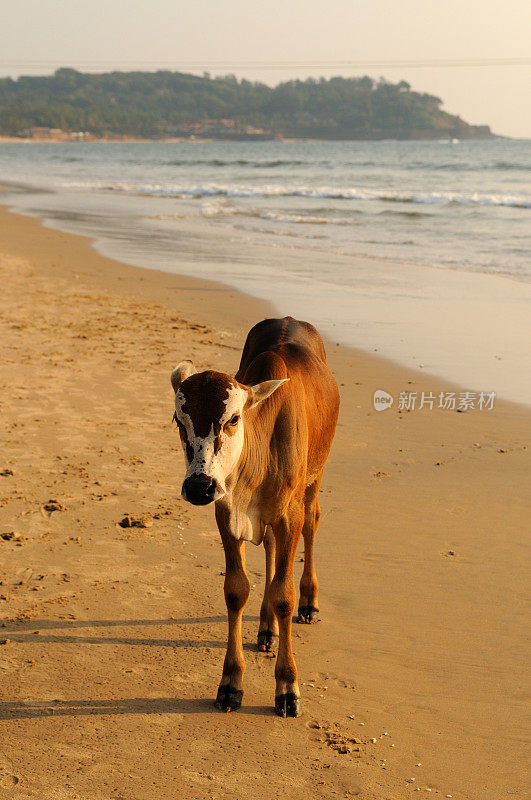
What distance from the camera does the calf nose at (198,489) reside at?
358 cm

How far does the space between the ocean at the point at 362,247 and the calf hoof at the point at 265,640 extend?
18.6 ft

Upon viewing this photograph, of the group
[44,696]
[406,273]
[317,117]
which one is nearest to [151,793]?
[44,696]

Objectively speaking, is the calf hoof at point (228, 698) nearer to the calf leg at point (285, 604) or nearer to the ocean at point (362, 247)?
the calf leg at point (285, 604)

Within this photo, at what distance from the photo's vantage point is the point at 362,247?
23516 mm

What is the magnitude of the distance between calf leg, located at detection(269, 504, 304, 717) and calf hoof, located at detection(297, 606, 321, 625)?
0.81m

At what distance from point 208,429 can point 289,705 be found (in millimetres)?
1597

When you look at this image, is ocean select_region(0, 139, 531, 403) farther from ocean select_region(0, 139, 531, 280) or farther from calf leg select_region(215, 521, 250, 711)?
calf leg select_region(215, 521, 250, 711)

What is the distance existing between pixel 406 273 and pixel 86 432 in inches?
464

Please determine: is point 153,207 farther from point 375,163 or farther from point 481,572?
point 375,163

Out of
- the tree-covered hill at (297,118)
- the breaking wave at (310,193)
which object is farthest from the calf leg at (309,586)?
the tree-covered hill at (297,118)

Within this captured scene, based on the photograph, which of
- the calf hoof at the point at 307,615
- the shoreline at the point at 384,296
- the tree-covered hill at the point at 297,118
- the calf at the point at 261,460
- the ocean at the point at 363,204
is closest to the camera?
the calf at the point at 261,460

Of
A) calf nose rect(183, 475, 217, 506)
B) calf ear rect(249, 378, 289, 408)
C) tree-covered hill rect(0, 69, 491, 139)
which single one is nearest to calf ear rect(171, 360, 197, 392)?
calf ear rect(249, 378, 289, 408)

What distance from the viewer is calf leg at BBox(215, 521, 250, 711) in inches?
173

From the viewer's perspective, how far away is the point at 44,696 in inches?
173
